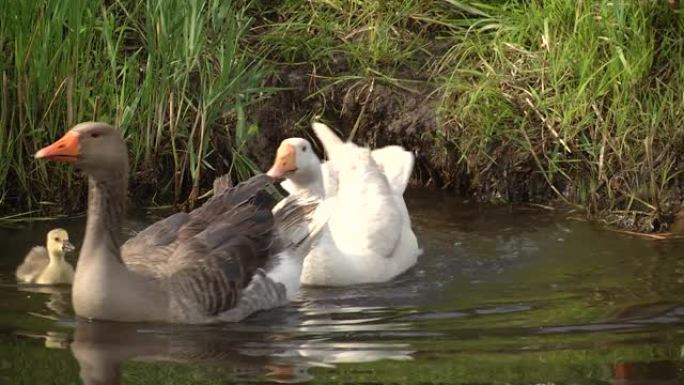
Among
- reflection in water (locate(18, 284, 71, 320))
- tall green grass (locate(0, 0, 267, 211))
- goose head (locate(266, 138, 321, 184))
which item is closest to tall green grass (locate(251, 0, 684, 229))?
tall green grass (locate(0, 0, 267, 211))

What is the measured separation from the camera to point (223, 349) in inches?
301

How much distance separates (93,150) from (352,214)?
6.71 ft

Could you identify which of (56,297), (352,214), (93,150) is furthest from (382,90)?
(93,150)

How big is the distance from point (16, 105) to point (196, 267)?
2092 mm

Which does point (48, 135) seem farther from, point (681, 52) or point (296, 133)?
point (681, 52)

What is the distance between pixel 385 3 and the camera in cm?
1157

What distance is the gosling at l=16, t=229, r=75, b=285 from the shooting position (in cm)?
886

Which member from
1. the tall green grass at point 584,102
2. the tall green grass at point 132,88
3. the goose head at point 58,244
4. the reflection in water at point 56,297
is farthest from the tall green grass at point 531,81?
the reflection in water at point 56,297

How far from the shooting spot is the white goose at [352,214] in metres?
9.18

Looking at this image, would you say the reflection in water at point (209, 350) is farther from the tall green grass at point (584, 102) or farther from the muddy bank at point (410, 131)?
the muddy bank at point (410, 131)

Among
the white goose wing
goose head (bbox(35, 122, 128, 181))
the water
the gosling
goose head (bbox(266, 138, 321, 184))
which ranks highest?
goose head (bbox(35, 122, 128, 181))

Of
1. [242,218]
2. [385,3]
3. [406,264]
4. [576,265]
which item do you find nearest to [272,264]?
[242,218]

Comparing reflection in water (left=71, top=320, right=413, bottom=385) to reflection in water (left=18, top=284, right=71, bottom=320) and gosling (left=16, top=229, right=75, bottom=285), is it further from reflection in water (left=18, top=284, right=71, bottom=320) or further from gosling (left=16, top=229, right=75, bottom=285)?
gosling (left=16, top=229, right=75, bottom=285)

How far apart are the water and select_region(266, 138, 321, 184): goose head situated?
28.0 inches
